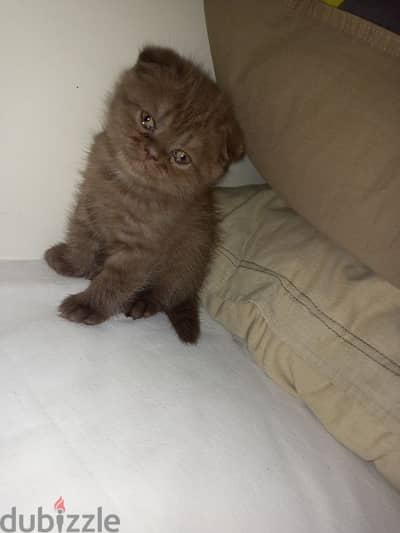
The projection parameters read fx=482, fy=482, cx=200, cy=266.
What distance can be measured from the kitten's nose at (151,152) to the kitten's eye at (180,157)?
44mm

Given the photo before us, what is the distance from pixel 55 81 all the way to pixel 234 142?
41cm

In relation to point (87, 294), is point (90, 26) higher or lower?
higher

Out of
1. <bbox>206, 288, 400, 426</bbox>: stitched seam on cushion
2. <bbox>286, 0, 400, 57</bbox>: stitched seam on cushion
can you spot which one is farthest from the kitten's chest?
<bbox>286, 0, 400, 57</bbox>: stitched seam on cushion

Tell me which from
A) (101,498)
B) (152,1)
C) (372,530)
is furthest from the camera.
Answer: (152,1)

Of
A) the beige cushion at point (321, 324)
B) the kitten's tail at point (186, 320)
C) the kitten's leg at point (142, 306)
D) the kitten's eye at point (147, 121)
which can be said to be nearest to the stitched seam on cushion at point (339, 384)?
the beige cushion at point (321, 324)

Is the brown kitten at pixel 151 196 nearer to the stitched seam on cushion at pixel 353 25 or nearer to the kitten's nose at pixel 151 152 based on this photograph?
the kitten's nose at pixel 151 152

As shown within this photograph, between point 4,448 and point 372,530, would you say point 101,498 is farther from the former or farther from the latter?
point 372,530

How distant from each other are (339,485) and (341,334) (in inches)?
10.7

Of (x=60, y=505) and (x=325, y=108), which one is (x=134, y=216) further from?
(x=60, y=505)

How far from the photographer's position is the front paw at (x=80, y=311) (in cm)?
103

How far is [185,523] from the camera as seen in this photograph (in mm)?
721

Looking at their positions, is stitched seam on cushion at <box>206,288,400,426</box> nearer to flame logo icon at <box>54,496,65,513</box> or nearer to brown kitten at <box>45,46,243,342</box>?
brown kitten at <box>45,46,243,342</box>

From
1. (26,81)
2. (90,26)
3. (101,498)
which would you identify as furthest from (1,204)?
(101,498)

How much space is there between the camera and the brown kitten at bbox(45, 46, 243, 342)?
1047 mm
